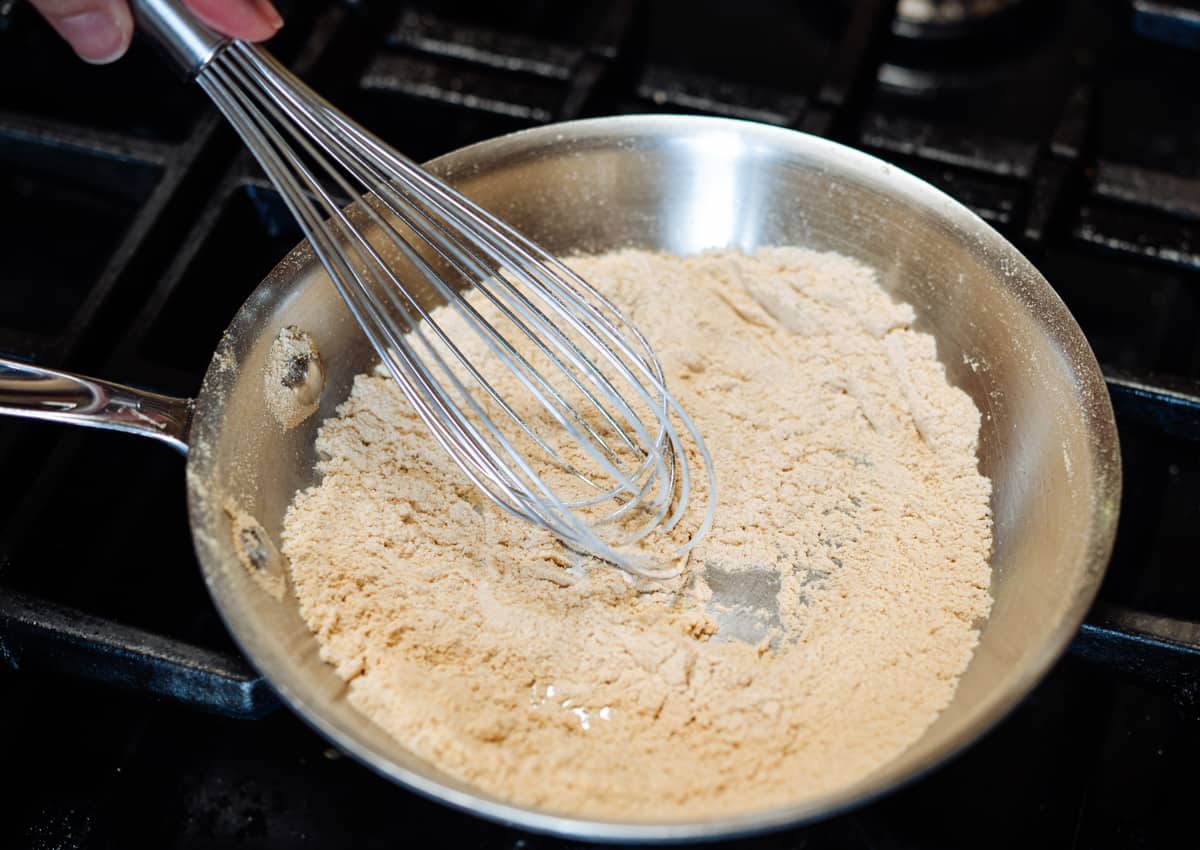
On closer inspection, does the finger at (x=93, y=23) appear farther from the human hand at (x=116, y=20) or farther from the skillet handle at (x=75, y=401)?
the skillet handle at (x=75, y=401)

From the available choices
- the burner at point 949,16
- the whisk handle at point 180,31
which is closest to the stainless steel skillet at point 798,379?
the whisk handle at point 180,31

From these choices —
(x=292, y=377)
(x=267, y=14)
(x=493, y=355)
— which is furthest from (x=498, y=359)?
(x=267, y=14)

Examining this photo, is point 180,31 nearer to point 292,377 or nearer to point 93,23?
point 93,23

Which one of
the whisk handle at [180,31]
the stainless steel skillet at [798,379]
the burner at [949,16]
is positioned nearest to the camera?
the stainless steel skillet at [798,379]

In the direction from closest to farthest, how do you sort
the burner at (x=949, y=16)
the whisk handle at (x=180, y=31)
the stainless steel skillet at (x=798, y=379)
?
the stainless steel skillet at (x=798, y=379) < the whisk handle at (x=180, y=31) < the burner at (x=949, y=16)

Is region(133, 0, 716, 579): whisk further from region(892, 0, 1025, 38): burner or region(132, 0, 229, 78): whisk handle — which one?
region(892, 0, 1025, 38): burner

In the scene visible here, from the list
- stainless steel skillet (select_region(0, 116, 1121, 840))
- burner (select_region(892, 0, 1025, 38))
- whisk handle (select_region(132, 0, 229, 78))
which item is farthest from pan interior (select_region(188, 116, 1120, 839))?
burner (select_region(892, 0, 1025, 38))

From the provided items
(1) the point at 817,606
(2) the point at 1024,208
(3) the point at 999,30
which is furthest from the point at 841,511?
(3) the point at 999,30

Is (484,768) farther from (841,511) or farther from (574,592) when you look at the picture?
(841,511)

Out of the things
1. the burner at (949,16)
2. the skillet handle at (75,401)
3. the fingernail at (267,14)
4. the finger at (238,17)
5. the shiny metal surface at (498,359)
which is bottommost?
the skillet handle at (75,401)
